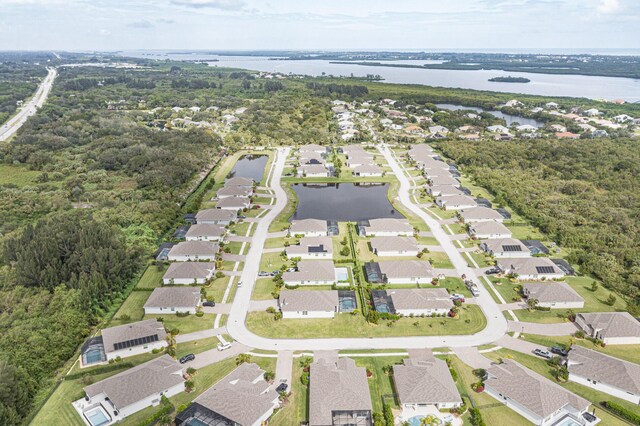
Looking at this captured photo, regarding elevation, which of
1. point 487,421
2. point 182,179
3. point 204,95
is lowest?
point 487,421

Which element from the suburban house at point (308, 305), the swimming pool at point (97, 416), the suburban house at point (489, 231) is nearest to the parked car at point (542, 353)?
the suburban house at point (308, 305)

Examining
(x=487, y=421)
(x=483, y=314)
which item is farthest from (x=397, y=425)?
(x=483, y=314)

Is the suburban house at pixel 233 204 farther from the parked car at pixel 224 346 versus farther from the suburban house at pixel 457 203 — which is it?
the suburban house at pixel 457 203

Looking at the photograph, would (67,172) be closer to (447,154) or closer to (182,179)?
(182,179)

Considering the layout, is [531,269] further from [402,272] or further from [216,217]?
[216,217]

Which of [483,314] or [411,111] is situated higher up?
[411,111]

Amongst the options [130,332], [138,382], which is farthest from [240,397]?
[130,332]
